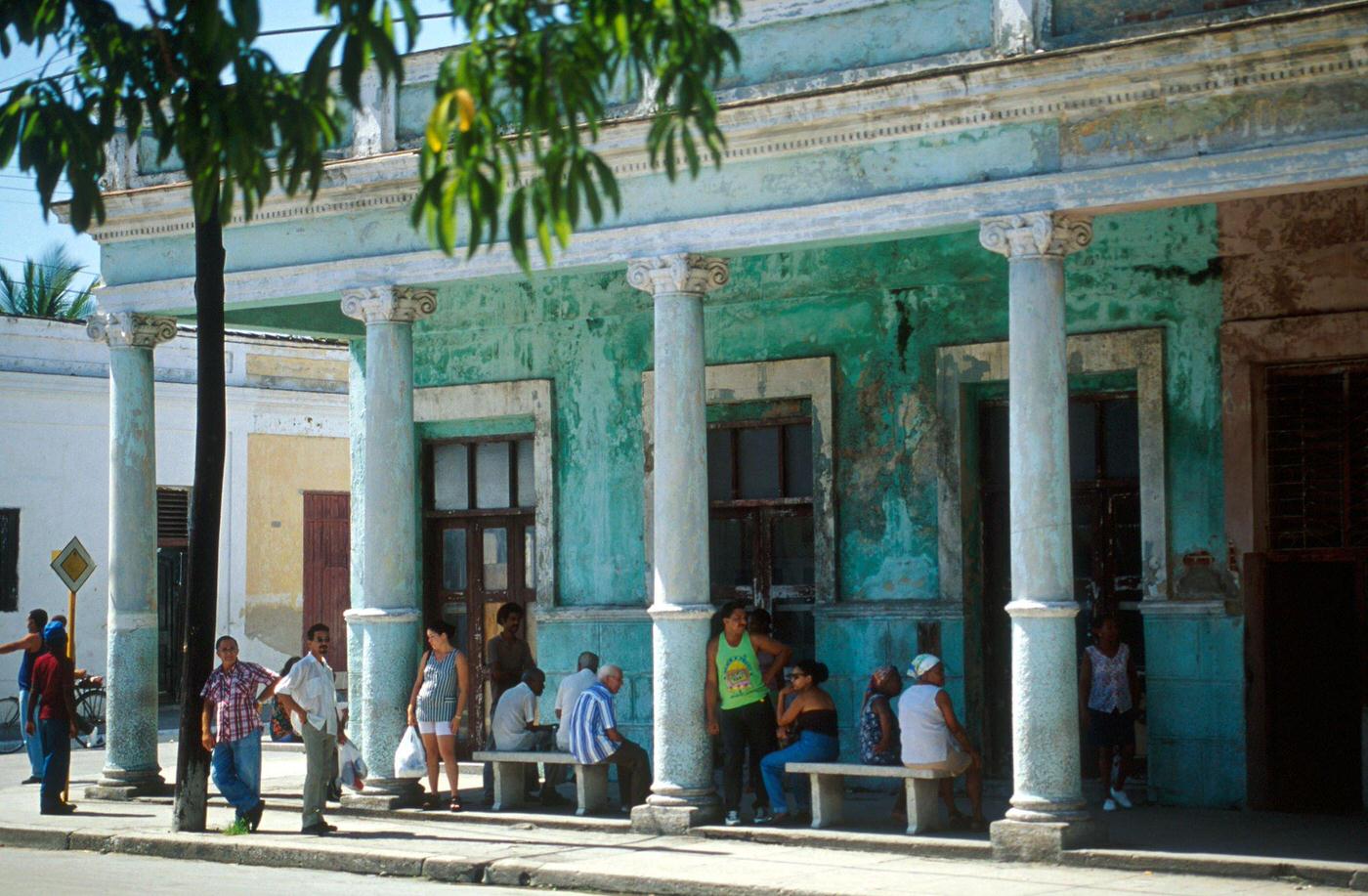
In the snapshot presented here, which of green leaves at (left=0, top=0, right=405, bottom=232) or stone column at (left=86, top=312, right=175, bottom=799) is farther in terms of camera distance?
stone column at (left=86, top=312, right=175, bottom=799)

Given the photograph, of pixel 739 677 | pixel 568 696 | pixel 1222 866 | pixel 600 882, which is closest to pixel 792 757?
pixel 739 677

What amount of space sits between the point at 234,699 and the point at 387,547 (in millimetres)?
1620

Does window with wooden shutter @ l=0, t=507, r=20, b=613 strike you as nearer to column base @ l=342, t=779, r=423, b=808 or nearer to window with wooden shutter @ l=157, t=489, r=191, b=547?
window with wooden shutter @ l=157, t=489, r=191, b=547

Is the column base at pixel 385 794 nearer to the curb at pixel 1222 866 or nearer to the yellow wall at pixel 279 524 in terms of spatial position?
the curb at pixel 1222 866

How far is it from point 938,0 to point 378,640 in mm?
6041

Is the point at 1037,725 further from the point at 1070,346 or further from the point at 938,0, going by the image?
the point at 938,0

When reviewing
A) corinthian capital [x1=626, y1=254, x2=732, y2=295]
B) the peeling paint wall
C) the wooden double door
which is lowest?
the wooden double door

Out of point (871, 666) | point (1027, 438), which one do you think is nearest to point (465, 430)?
point (871, 666)

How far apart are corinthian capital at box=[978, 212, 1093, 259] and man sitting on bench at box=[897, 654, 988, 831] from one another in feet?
9.00

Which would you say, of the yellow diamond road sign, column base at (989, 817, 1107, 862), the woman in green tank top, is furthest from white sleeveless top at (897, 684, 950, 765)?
the yellow diamond road sign

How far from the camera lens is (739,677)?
44.4ft

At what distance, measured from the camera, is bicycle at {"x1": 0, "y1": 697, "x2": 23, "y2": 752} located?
2294 cm

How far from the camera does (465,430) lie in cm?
1761

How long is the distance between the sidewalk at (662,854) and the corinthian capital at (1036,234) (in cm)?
357
